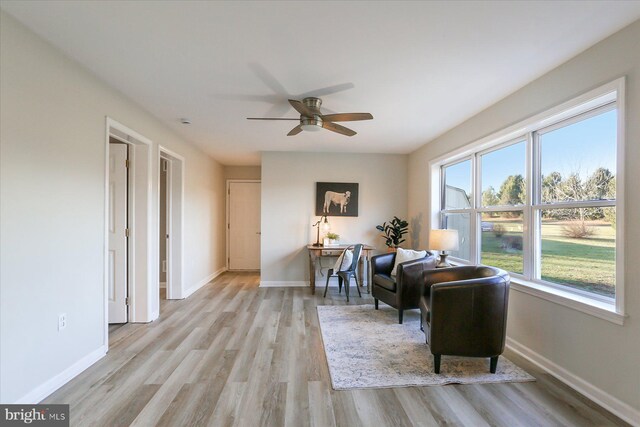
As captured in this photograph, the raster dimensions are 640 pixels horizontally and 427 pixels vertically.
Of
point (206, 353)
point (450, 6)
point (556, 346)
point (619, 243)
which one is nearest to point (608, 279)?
point (619, 243)

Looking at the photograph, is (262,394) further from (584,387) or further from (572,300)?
(572,300)

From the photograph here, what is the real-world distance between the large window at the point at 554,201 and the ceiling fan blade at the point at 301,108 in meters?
1.99

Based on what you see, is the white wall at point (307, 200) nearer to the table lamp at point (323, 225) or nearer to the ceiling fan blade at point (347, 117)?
the table lamp at point (323, 225)

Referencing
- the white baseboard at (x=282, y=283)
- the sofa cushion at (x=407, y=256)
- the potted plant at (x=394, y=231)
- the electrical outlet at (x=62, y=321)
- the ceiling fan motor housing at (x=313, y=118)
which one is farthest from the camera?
the white baseboard at (x=282, y=283)

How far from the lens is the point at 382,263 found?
12.7 ft

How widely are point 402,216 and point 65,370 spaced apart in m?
4.83

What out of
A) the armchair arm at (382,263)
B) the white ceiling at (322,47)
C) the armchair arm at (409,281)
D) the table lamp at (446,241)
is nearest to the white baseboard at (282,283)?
the armchair arm at (382,263)

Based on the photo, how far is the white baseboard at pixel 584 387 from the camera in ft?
5.61

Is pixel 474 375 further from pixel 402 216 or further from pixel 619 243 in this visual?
pixel 402 216

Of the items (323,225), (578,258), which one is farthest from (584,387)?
(323,225)

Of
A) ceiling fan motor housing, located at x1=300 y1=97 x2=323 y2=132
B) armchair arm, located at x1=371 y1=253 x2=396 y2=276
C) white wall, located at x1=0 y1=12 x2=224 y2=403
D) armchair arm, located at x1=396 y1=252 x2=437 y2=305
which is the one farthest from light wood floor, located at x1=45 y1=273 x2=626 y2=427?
ceiling fan motor housing, located at x1=300 y1=97 x2=323 y2=132

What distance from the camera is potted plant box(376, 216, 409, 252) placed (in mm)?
4852

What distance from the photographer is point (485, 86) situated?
100 inches

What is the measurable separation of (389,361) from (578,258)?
1.76 meters
